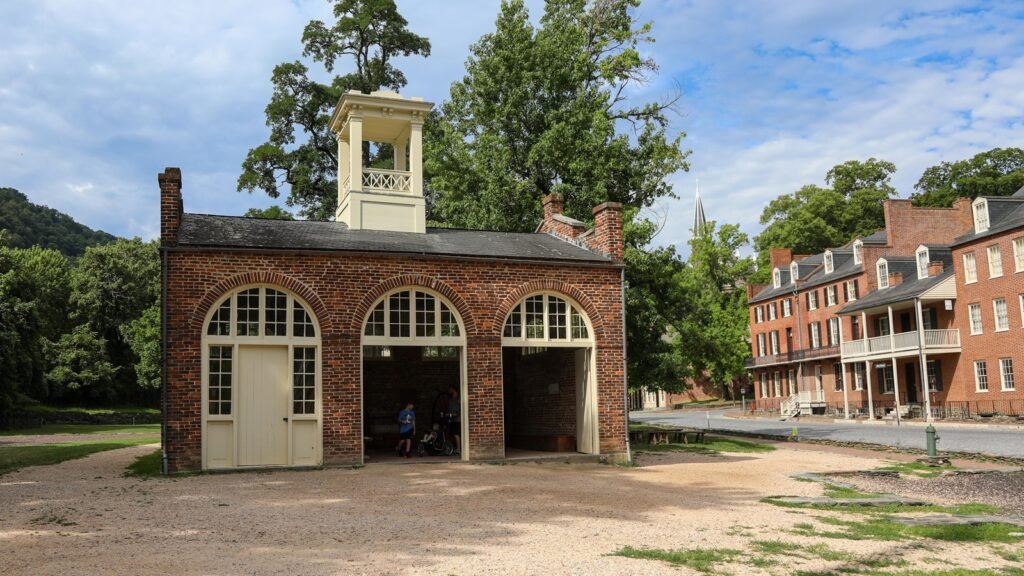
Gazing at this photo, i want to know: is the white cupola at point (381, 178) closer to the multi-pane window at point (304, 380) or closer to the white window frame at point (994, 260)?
the multi-pane window at point (304, 380)

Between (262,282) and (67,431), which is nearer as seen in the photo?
(262,282)

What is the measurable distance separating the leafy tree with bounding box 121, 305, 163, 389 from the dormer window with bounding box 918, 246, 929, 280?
43063 mm

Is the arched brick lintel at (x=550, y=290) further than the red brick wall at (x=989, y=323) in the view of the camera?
No

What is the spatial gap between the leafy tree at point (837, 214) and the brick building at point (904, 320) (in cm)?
497

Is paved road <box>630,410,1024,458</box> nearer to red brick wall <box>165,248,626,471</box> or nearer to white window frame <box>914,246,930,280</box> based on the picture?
white window frame <box>914,246,930,280</box>

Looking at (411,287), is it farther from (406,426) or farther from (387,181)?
(387,181)

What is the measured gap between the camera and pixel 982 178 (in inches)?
2430

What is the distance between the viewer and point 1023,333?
33.7 metres

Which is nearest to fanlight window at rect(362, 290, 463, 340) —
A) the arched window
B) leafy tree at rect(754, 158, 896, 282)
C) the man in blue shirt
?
the arched window

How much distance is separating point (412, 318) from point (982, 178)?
59238 millimetres

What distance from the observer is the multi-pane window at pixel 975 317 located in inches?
1439

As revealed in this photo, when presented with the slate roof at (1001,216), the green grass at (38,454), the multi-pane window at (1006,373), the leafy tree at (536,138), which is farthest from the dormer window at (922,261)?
the green grass at (38,454)

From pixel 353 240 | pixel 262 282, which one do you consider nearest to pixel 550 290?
pixel 353 240

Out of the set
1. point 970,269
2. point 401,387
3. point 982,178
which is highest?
point 982,178
